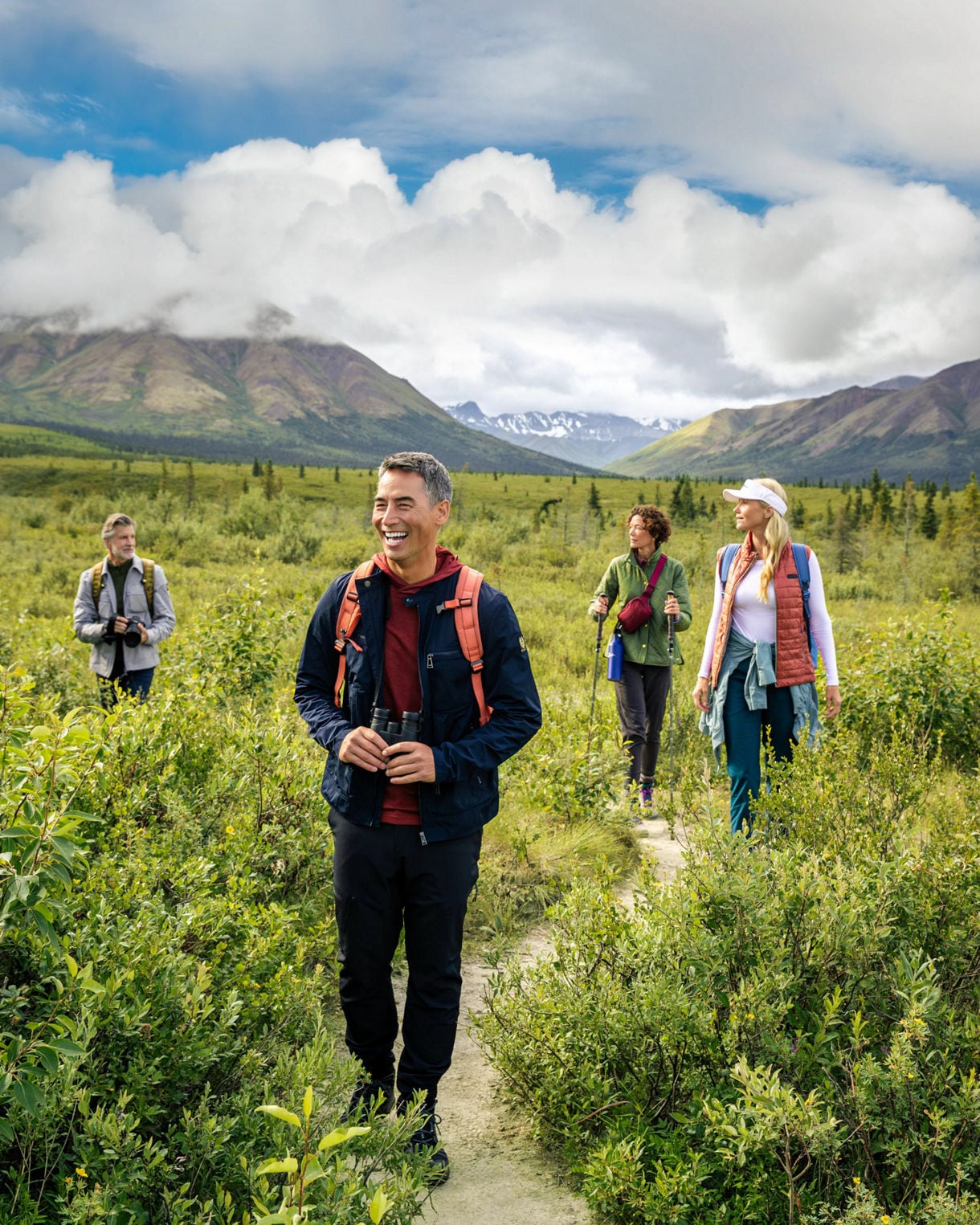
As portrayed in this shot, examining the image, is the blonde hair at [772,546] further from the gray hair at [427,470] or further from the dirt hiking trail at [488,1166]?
the gray hair at [427,470]

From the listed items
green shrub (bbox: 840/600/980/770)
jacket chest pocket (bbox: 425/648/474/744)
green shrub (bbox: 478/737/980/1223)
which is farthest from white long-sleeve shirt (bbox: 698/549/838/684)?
green shrub (bbox: 840/600/980/770)

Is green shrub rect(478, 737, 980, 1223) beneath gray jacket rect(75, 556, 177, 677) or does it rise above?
beneath

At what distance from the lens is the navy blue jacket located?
296 centimetres

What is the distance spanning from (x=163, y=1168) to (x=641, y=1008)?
164 cm

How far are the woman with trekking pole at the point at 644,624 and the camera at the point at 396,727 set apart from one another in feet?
14.3

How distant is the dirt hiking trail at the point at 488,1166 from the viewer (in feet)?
9.32

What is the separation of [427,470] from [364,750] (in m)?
1.04

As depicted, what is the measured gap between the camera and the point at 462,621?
301 cm

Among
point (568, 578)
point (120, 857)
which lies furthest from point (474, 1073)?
point (568, 578)

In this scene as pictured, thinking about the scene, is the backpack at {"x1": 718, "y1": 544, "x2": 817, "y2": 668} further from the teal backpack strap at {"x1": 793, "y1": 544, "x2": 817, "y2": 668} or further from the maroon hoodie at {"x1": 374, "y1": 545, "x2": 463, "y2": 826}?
the maroon hoodie at {"x1": 374, "y1": 545, "x2": 463, "y2": 826}

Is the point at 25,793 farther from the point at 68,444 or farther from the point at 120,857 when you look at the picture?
the point at 68,444

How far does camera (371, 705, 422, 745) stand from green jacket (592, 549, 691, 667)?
4.50 metres

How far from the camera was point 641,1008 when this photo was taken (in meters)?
3.03

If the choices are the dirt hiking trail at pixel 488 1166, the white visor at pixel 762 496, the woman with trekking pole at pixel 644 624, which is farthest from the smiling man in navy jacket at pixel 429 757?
the woman with trekking pole at pixel 644 624
